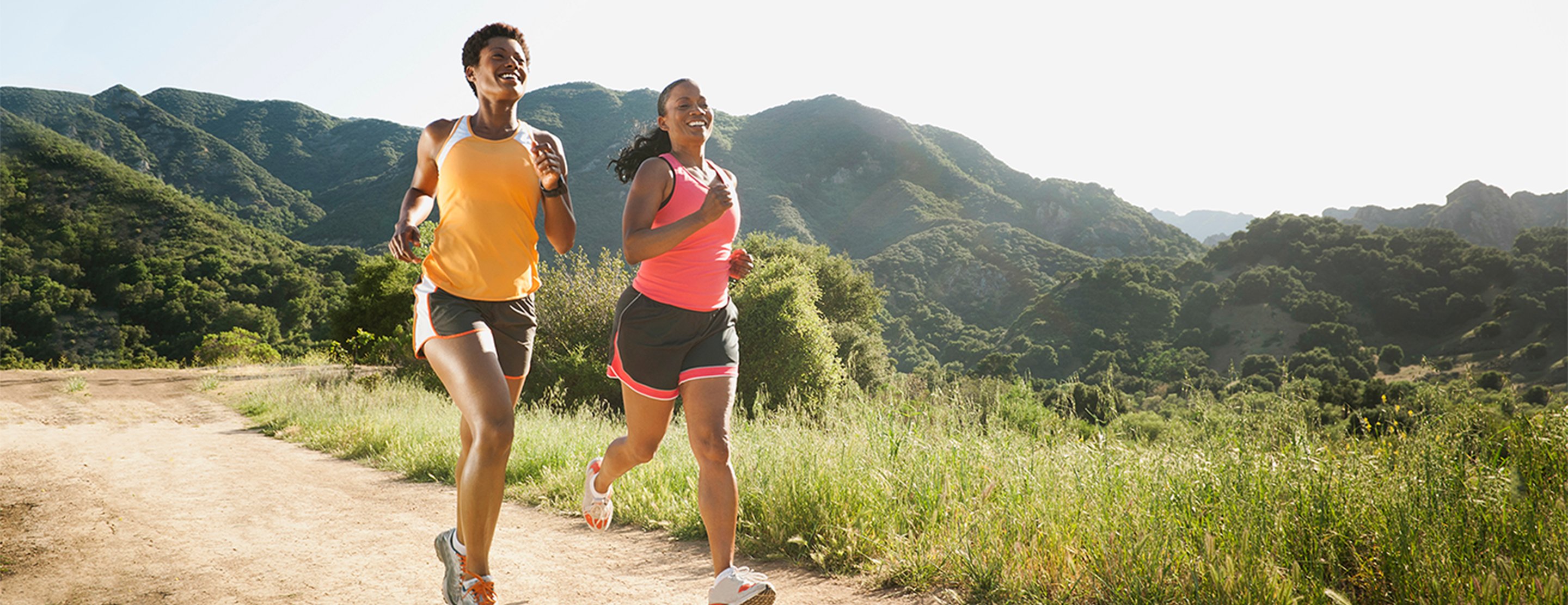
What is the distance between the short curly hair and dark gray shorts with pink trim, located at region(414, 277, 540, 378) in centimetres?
84

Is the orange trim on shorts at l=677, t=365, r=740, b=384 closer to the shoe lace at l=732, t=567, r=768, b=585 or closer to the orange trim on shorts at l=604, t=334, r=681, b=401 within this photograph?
the orange trim on shorts at l=604, t=334, r=681, b=401

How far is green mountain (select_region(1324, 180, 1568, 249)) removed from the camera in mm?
87938

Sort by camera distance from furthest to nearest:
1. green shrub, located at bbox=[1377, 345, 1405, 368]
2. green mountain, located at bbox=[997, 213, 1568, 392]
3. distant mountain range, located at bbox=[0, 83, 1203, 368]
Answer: distant mountain range, located at bbox=[0, 83, 1203, 368] < green shrub, located at bbox=[1377, 345, 1405, 368] < green mountain, located at bbox=[997, 213, 1568, 392]

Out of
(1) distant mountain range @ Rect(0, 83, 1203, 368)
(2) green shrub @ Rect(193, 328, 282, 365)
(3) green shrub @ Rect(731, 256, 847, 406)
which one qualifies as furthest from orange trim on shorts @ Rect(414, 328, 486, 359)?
(1) distant mountain range @ Rect(0, 83, 1203, 368)

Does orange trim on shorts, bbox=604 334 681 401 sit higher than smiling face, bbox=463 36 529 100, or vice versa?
smiling face, bbox=463 36 529 100

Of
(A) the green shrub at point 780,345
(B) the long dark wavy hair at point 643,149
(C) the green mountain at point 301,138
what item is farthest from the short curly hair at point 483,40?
(C) the green mountain at point 301,138

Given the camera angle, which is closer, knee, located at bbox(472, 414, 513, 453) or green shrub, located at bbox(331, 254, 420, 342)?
knee, located at bbox(472, 414, 513, 453)

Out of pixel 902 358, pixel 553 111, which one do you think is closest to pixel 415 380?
pixel 902 358

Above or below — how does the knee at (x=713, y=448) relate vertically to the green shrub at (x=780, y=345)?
above

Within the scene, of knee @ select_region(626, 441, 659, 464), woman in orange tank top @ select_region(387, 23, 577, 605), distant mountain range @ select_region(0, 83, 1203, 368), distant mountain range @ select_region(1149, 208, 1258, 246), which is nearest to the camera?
woman in orange tank top @ select_region(387, 23, 577, 605)

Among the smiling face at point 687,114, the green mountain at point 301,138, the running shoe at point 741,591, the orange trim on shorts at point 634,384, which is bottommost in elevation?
the running shoe at point 741,591

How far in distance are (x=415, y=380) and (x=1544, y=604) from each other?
52.8ft

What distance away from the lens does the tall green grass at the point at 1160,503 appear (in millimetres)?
2561

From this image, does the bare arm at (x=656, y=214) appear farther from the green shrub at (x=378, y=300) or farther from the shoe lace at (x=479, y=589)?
the green shrub at (x=378, y=300)
